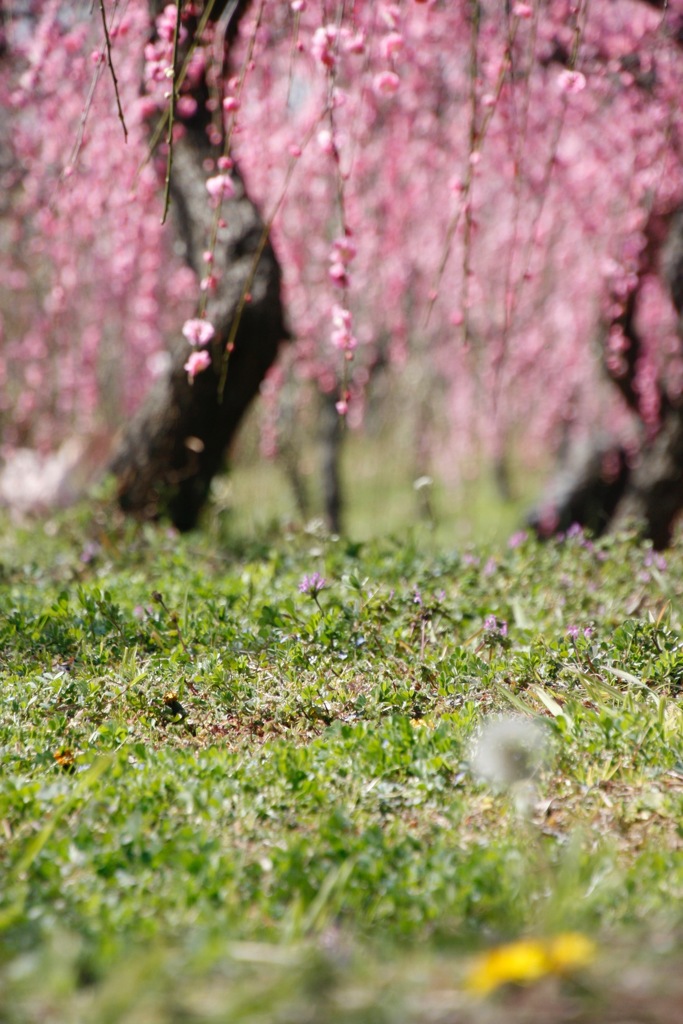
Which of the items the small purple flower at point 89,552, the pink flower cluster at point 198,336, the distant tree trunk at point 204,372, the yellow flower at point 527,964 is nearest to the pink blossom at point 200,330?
the pink flower cluster at point 198,336

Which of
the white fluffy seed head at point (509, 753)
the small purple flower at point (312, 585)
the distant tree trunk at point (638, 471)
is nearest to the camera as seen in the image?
the white fluffy seed head at point (509, 753)

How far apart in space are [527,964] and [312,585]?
71.9 inches

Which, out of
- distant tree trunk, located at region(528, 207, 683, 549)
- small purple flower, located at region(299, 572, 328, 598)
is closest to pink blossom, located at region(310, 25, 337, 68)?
small purple flower, located at region(299, 572, 328, 598)

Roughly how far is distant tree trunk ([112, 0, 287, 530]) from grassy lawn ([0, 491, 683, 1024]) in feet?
5.14

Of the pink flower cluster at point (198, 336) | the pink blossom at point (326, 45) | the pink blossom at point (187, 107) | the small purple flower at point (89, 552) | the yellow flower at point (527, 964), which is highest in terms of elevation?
the pink blossom at point (326, 45)

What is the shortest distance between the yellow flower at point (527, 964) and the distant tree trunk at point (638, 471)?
3.91 meters

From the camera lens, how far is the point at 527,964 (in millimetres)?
1444

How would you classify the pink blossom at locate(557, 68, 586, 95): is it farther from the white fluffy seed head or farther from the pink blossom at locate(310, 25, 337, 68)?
the white fluffy seed head

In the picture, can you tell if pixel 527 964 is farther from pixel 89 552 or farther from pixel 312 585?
pixel 89 552

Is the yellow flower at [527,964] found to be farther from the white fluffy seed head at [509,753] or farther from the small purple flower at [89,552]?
the small purple flower at [89,552]

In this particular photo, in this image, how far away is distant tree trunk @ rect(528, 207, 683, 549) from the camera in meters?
6.21

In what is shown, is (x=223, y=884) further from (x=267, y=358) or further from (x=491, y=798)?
(x=267, y=358)

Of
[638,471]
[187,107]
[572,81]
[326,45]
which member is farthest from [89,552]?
[638,471]

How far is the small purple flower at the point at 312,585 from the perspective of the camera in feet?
10.3
